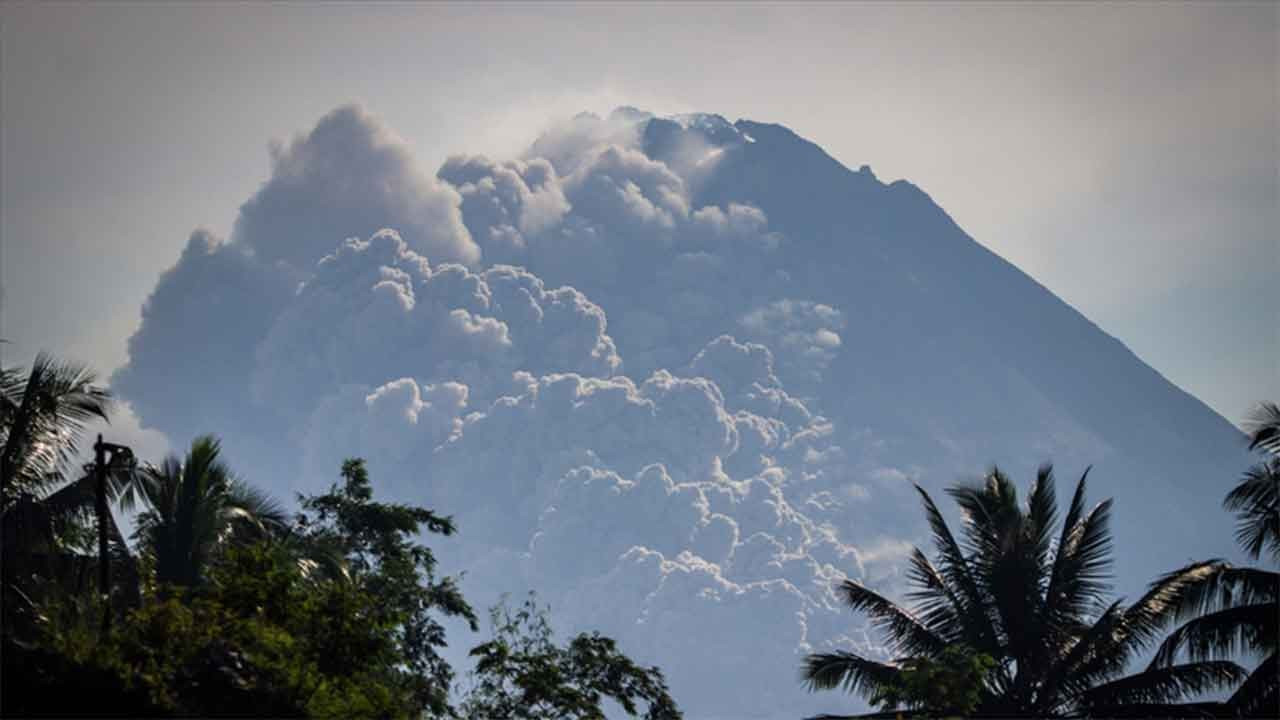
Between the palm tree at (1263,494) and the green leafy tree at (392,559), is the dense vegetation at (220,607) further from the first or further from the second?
the palm tree at (1263,494)

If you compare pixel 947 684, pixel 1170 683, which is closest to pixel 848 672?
pixel 947 684

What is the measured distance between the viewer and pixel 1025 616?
2350 centimetres

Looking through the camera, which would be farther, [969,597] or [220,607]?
[969,597]

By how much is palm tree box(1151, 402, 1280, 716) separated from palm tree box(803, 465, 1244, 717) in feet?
1.31

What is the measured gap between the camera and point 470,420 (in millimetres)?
155000

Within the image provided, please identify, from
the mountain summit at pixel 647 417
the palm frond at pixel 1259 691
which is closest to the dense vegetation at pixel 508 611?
the palm frond at pixel 1259 691

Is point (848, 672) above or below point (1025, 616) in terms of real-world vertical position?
below

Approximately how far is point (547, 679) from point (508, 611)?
2.72 m

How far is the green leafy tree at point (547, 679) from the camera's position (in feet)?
69.6

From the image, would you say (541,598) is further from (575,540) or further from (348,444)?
(348,444)

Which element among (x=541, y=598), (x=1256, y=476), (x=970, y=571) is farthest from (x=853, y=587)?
(x=541, y=598)

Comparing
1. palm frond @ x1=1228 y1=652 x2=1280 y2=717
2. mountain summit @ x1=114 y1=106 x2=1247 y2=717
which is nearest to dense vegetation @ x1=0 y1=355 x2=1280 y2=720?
palm frond @ x1=1228 y1=652 x2=1280 y2=717

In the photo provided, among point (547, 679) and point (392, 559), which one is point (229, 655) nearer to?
point (547, 679)

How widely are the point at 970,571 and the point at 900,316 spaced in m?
176
